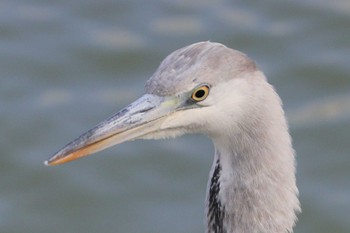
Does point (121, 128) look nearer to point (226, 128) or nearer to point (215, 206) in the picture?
point (226, 128)

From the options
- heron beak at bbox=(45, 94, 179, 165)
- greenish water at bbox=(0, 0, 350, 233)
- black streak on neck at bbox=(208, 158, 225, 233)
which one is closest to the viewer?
heron beak at bbox=(45, 94, 179, 165)

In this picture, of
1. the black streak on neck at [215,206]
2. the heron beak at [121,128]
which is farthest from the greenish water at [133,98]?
the heron beak at [121,128]

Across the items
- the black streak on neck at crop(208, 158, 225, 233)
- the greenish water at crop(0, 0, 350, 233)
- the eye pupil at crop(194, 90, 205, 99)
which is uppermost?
the greenish water at crop(0, 0, 350, 233)

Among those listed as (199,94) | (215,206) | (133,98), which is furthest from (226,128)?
(133,98)

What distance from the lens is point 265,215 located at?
16.0ft

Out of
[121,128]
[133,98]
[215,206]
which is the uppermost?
[133,98]

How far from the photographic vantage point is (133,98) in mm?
7219

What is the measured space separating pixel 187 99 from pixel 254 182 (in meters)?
0.47

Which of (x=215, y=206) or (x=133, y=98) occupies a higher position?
(x=133, y=98)

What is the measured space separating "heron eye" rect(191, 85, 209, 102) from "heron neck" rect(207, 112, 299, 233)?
8.8 inches

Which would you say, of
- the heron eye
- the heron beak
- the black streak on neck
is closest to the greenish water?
the black streak on neck

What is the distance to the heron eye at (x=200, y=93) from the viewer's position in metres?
4.65

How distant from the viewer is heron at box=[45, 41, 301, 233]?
15.3 ft

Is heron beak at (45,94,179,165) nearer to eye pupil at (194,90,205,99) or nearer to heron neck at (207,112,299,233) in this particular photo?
eye pupil at (194,90,205,99)
